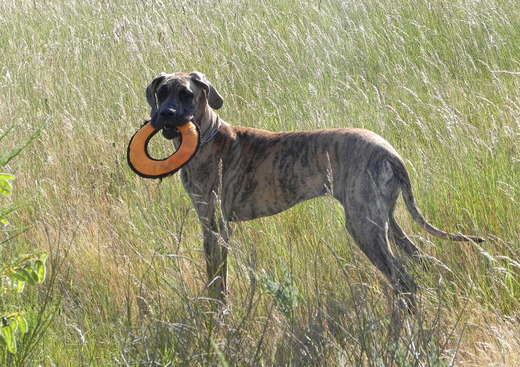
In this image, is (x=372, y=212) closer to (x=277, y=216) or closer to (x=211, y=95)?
(x=277, y=216)

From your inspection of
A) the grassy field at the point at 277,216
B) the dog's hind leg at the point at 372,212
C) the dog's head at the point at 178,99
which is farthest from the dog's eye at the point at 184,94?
the dog's hind leg at the point at 372,212

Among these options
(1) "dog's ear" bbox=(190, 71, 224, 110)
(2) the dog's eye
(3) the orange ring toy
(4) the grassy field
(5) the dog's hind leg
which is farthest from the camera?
(1) "dog's ear" bbox=(190, 71, 224, 110)

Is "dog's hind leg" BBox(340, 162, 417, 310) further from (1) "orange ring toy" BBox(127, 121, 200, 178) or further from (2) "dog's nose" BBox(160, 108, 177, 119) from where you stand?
(2) "dog's nose" BBox(160, 108, 177, 119)

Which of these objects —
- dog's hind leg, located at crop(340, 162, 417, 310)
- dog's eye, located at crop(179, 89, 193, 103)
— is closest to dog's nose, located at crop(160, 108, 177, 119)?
dog's eye, located at crop(179, 89, 193, 103)

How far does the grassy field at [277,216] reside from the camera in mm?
3211

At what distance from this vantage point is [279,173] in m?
4.74

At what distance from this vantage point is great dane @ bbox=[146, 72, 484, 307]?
167 inches

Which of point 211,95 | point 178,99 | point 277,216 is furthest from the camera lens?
point 277,216

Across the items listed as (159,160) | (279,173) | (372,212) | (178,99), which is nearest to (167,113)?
(178,99)

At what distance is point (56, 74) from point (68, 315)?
3948 mm

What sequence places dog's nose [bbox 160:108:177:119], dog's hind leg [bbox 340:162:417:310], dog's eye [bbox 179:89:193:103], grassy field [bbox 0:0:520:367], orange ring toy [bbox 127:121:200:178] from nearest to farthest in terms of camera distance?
grassy field [bbox 0:0:520:367]
dog's hind leg [bbox 340:162:417:310]
orange ring toy [bbox 127:121:200:178]
dog's nose [bbox 160:108:177:119]
dog's eye [bbox 179:89:193:103]

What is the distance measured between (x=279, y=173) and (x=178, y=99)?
70 cm

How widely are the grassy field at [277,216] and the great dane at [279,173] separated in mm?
137

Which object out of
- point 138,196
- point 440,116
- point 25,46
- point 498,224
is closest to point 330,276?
point 498,224
